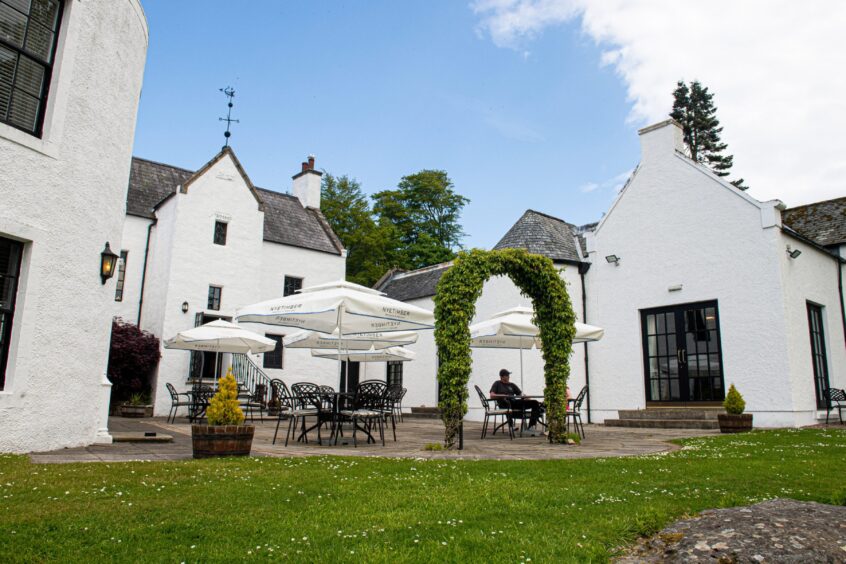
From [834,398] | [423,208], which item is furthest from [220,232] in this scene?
[423,208]

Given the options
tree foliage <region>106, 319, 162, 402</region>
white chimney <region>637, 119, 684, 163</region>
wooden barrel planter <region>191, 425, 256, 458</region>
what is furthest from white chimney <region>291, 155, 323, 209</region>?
wooden barrel planter <region>191, 425, 256, 458</region>

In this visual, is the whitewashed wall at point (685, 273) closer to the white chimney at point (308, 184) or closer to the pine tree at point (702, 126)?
the white chimney at point (308, 184)

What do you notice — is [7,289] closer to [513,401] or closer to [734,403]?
[513,401]

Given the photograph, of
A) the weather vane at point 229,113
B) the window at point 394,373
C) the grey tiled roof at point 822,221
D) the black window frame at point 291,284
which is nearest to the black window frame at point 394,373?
Result: the window at point 394,373

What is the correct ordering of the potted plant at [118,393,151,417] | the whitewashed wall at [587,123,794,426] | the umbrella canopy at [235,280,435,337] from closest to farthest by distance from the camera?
the umbrella canopy at [235,280,435,337]
the whitewashed wall at [587,123,794,426]
the potted plant at [118,393,151,417]

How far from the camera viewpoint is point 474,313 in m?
9.36

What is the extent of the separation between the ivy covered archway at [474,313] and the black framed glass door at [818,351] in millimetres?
9040

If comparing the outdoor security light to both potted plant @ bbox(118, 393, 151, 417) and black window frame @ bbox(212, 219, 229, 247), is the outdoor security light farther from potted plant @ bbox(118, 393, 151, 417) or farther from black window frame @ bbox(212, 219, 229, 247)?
black window frame @ bbox(212, 219, 229, 247)

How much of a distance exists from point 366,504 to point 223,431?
11.0ft

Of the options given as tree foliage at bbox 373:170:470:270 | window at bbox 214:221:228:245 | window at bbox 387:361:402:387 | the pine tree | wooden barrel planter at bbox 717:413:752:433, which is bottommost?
wooden barrel planter at bbox 717:413:752:433

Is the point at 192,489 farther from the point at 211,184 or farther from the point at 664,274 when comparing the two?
the point at 211,184

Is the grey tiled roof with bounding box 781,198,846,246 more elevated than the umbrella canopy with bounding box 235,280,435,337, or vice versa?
the grey tiled roof with bounding box 781,198,846,246

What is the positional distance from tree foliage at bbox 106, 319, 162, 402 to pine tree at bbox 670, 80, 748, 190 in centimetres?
3643

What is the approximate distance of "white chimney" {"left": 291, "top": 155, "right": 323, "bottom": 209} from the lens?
2610 centimetres
